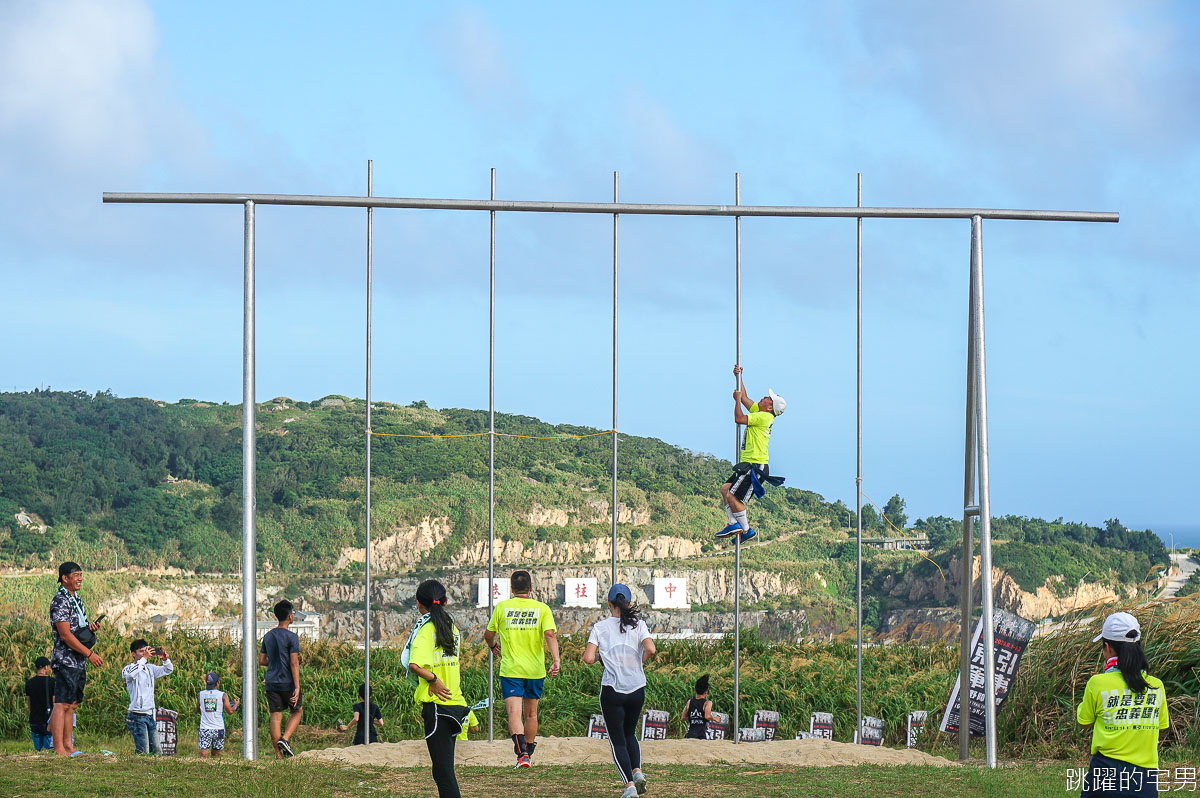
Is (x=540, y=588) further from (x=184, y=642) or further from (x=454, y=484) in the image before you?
(x=184, y=642)

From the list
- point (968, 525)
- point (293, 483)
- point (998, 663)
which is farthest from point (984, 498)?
point (293, 483)

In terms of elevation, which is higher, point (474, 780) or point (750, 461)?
point (750, 461)

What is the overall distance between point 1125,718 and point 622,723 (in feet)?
10.3

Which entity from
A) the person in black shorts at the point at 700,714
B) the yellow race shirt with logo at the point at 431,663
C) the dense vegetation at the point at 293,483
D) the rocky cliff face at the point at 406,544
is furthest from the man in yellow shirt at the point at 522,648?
the rocky cliff face at the point at 406,544

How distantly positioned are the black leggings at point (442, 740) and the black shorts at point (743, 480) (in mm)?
5224

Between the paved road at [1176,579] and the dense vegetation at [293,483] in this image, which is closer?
the paved road at [1176,579]

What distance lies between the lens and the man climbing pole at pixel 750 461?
11.6m

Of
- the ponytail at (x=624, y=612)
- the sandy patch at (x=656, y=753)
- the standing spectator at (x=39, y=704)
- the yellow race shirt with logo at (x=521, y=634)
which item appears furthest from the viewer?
the standing spectator at (x=39, y=704)

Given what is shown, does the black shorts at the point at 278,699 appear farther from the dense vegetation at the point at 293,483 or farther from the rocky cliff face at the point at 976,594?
the dense vegetation at the point at 293,483

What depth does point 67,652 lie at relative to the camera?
9.77 m

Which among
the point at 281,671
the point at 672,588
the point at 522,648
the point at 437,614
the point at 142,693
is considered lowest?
the point at 672,588

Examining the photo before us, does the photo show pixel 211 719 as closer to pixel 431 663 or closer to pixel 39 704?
pixel 39 704

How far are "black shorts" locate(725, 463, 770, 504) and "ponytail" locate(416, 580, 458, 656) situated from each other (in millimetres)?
5174

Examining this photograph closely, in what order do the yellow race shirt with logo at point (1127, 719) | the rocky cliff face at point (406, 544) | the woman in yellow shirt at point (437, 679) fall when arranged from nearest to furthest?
the yellow race shirt with logo at point (1127, 719) < the woman in yellow shirt at point (437, 679) < the rocky cliff face at point (406, 544)
